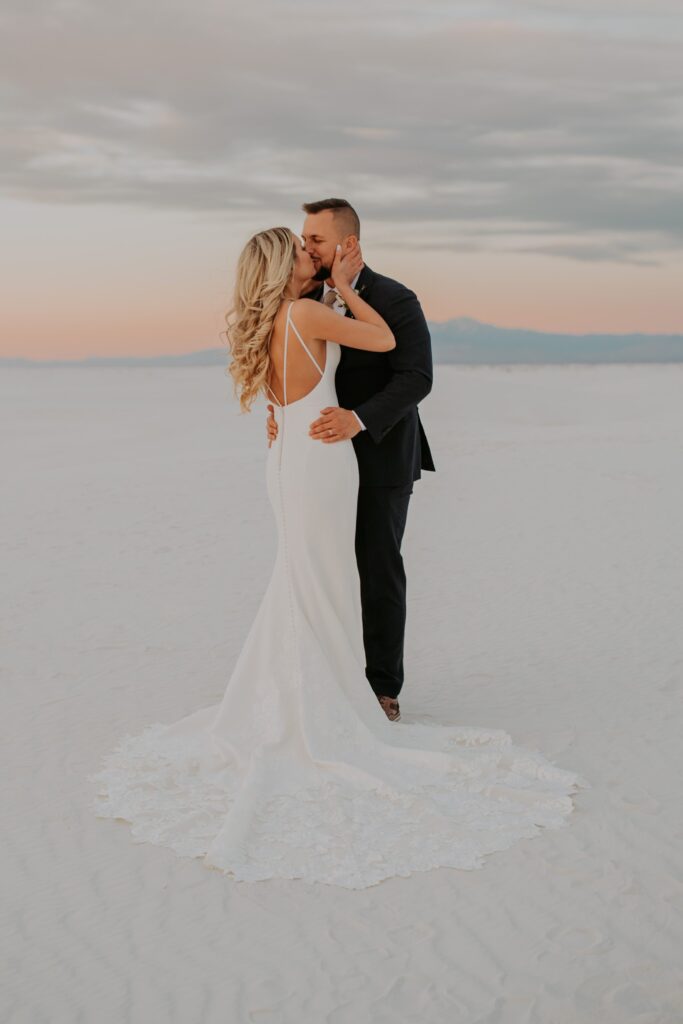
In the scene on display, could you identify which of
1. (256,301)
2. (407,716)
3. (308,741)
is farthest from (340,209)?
(407,716)

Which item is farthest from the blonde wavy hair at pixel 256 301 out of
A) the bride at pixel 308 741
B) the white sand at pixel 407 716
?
the white sand at pixel 407 716

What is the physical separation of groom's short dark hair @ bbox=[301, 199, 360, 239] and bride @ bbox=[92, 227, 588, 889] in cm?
14

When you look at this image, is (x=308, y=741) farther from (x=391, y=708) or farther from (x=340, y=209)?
(x=340, y=209)

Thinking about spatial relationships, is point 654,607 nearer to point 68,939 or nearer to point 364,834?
point 364,834

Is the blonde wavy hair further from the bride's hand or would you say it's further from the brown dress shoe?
the brown dress shoe

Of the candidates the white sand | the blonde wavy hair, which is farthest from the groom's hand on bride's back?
the white sand

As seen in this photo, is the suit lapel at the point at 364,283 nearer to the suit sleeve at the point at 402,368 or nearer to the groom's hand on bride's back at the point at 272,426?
the suit sleeve at the point at 402,368

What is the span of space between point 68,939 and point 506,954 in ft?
4.84

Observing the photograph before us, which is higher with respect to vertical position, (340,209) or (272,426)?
(340,209)

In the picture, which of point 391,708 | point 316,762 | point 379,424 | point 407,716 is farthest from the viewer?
point 407,716

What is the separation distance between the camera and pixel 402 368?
18.1 ft

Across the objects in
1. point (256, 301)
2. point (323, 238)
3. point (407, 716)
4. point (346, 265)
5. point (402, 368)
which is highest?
point (323, 238)

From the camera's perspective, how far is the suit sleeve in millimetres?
5422

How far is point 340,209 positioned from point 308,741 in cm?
238
